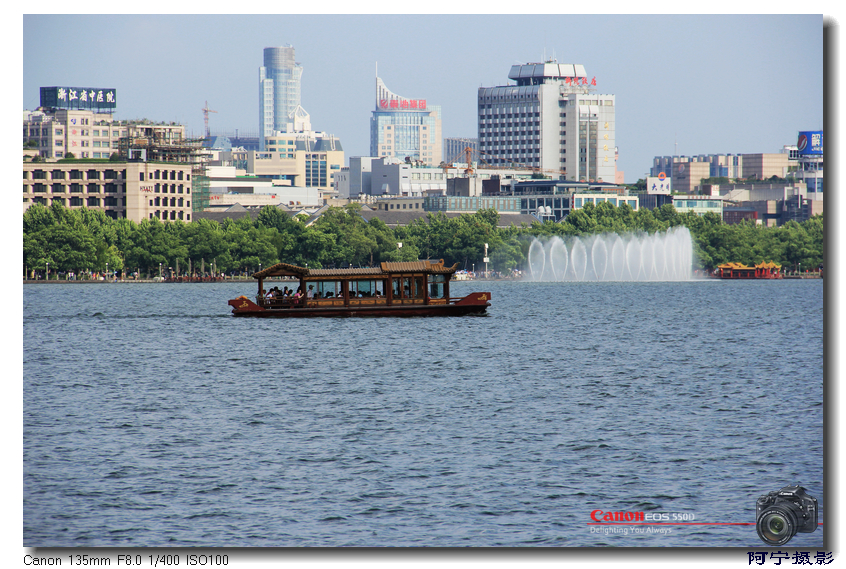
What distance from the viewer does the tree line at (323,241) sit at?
146m

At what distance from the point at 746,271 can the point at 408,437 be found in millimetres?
171428

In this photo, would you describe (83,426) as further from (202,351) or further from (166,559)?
(202,351)

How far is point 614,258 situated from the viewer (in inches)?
7407

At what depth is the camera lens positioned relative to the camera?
50.5ft

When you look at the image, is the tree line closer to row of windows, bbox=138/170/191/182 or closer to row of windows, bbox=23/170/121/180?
row of windows, bbox=138/170/191/182

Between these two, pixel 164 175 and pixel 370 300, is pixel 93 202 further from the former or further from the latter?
pixel 370 300

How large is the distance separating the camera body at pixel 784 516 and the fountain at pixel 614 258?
164999 millimetres

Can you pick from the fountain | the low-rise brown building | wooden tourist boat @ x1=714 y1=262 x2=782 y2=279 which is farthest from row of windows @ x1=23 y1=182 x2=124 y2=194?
wooden tourist boat @ x1=714 y1=262 x2=782 y2=279

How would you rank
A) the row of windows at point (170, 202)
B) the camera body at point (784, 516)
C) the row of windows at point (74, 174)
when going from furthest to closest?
the row of windows at point (170, 202), the row of windows at point (74, 174), the camera body at point (784, 516)

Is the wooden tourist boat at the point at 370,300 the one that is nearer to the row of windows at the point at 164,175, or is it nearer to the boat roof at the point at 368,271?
the boat roof at the point at 368,271

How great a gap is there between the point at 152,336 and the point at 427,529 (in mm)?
46072

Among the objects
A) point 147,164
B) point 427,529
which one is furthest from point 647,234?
point 427,529

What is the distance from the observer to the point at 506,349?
5497 centimetres

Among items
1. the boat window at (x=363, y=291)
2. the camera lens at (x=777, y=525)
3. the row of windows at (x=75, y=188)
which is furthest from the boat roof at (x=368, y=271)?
the row of windows at (x=75, y=188)
